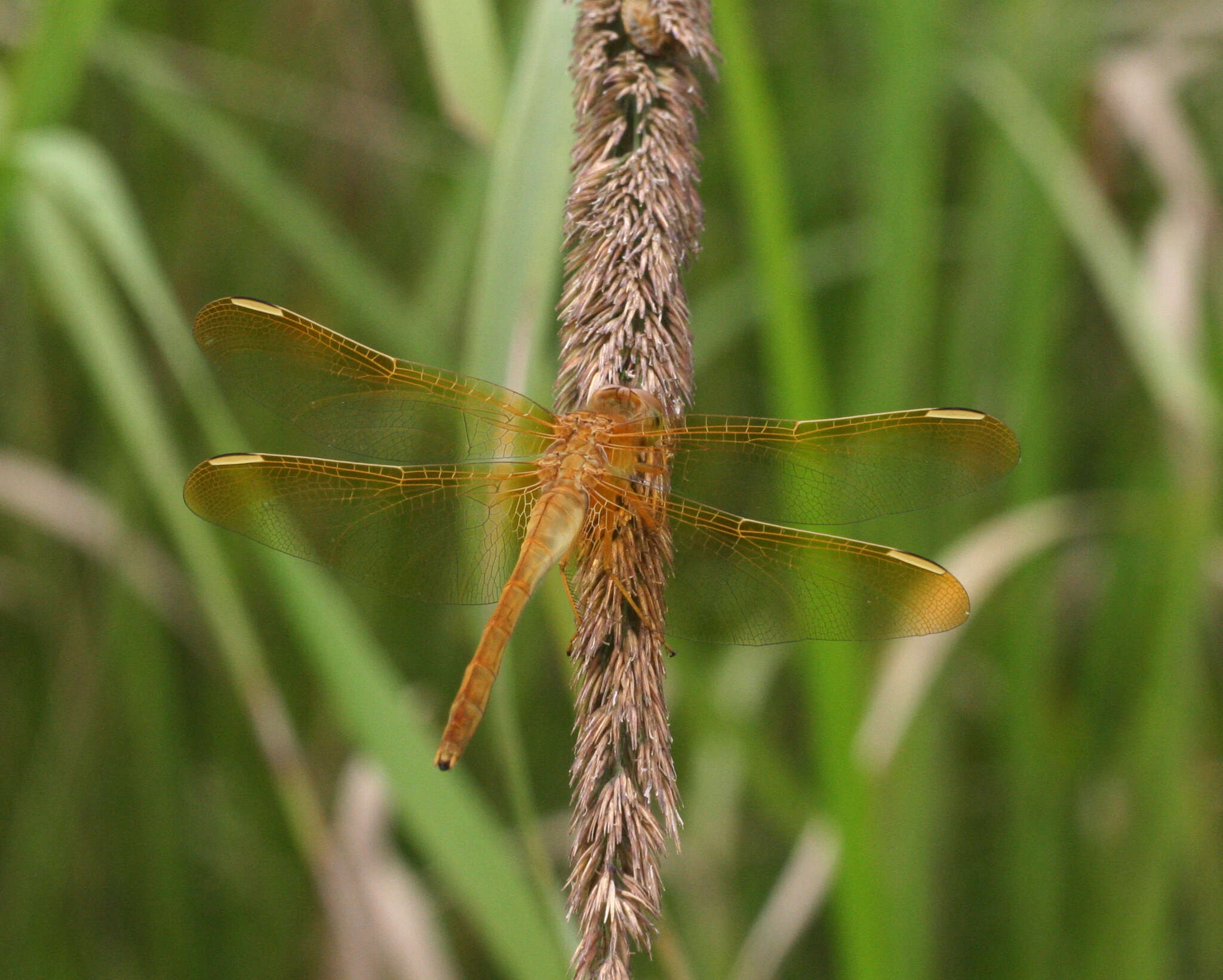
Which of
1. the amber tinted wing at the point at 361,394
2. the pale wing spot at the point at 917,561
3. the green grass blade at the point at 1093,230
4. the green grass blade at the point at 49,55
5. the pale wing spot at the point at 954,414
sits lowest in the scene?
the pale wing spot at the point at 917,561

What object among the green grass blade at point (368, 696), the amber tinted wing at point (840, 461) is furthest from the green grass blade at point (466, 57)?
the green grass blade at point (368, 696)

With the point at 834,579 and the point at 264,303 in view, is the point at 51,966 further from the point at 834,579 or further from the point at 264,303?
the point at 834,579

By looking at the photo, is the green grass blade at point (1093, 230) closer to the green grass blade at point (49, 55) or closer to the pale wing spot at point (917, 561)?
the pale wing spot at point (917, 561)

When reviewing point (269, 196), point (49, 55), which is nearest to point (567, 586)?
point (49, 55)

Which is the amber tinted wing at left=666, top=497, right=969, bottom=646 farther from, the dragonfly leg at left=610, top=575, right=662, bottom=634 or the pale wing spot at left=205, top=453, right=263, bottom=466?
the pale wing spot at left=205, top=453, right=263, bottom=466

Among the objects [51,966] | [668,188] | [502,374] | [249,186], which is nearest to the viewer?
[668,188]

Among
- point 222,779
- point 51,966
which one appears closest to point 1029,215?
point 222,779

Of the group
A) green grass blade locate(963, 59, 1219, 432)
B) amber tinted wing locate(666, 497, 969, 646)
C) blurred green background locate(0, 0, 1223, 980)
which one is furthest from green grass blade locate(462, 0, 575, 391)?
green grass blade locate(963, 59, 1219, 432)
